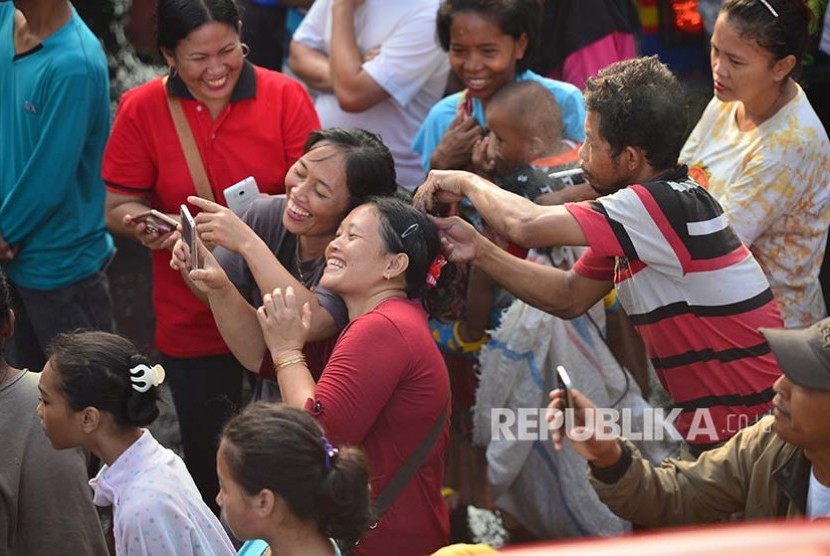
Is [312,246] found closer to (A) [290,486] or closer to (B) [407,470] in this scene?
(B) [407,470]

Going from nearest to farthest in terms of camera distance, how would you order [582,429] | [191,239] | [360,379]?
[582,429] < [360,379] < [191,239]

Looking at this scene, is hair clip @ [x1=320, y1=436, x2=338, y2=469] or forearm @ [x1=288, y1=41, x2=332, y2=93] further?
forearm @ [x1=288, y1=41, x2=332, y2=93]

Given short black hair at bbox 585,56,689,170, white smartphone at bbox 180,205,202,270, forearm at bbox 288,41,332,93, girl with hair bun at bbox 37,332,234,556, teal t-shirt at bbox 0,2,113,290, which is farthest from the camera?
forearm at bbox 288,41,332,93

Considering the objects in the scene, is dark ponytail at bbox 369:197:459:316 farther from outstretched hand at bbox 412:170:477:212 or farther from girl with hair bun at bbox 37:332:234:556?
girl with hair bun at bbox 37:332:234:556

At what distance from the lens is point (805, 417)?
9.48 feet

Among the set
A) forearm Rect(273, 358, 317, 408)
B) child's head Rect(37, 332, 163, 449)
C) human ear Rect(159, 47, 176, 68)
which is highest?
human ear Rect(159, 47, 176, 68)

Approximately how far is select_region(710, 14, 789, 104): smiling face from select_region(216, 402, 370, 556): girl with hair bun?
199 centimetres

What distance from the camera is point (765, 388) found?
355 cm

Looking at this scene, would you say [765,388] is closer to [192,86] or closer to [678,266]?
[678,266]

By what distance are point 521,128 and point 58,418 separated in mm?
1824

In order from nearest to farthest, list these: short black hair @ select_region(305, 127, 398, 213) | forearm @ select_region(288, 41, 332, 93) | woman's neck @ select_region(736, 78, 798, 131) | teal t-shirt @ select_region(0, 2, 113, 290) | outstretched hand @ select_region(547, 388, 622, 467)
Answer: outstretched hand @ select_region(547, 388, 622, 467), short black hair @ select_region(305, 127, 398, 213), woman's neck @ select_region(736, 78, 798, 131), teal t-shirt @ select_region(0, 2, 113, 290), forearm @ select_region(288, 41, 332, 93)

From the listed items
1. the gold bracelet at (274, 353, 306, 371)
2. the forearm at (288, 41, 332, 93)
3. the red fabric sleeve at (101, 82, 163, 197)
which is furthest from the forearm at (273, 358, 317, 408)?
the forearm at (288, 41, 332, 93)

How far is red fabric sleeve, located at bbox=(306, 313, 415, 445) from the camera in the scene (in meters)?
3.23

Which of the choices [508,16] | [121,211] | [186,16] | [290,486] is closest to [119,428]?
[290,486]
